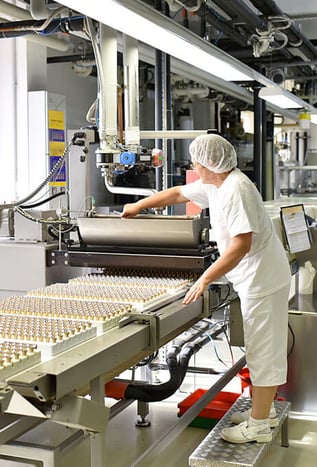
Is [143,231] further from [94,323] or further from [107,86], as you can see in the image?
[94,323]

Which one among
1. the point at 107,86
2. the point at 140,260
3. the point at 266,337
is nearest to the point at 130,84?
the point at 107,86

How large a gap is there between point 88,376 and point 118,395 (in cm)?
148

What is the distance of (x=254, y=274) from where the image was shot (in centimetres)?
268

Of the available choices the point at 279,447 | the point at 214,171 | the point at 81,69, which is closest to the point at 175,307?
the point at 214,171

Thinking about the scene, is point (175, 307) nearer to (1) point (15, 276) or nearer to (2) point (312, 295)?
(1) point (15, 276)

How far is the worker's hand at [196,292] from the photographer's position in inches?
96.8

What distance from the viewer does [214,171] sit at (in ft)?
8.83

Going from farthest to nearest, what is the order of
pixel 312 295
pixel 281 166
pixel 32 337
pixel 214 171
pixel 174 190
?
pixel 281 166, pixel 312 295, pixel 174 190, pixel 214 171, pixel 32 337

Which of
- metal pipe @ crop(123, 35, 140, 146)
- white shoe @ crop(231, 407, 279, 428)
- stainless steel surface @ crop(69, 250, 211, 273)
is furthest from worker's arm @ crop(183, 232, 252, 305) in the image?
metal pipe @ crop(123, 35, 140, 146)

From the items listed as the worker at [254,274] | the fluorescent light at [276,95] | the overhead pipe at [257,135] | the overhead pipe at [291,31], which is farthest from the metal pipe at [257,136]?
the worker at [254,274]

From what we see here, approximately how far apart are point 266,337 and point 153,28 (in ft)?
4.72

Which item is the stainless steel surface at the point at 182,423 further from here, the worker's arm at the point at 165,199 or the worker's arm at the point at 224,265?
the worker's arm at the point at 165,199

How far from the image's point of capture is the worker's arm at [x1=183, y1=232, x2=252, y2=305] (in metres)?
2.47

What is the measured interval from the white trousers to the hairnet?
1.89 feet
